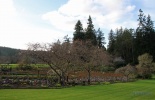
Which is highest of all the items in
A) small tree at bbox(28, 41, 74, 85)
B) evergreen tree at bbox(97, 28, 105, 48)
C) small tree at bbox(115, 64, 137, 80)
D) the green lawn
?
evergreen tree at bbox(97, 28, 105, 48)

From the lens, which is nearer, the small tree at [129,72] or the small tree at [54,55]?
the small tree at [54,55]

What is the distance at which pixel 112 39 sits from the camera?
315ft

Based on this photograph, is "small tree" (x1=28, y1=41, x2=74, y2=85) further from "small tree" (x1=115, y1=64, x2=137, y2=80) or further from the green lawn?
"small tree" (x1=115, y1=64, x2=137, y2=80)

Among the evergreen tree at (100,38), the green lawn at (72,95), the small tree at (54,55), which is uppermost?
the evergreen tree at (100,38)

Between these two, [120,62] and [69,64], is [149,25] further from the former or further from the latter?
[69,64]

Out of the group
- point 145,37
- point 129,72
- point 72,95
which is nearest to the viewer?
point 72,95

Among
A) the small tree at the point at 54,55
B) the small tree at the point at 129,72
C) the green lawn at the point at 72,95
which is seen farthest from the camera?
the small tree at the point at 129,72

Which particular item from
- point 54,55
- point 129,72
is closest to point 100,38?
point 129,72

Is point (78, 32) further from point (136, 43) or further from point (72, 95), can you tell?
point (72, 95)

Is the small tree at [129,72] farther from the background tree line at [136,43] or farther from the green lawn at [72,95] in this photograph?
the green lawn at [72,95]

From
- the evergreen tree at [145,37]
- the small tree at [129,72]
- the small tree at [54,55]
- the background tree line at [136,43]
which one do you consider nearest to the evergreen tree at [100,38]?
the background tree line at [136,43]

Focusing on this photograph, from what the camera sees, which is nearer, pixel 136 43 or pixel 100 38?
pixel 136 43

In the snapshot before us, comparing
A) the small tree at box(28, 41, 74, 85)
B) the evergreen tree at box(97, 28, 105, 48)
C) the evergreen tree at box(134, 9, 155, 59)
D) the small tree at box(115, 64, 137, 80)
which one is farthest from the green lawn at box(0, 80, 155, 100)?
the evergreen tree at box(97, 28, 105, 48)

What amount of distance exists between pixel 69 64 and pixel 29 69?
20.5 meters
